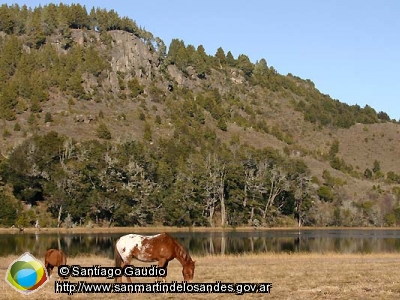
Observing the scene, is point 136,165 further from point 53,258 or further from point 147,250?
point 147,250

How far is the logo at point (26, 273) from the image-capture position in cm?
1854

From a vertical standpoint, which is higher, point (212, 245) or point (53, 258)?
point (53, 258)

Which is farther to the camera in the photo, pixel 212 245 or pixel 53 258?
pixel 212 245

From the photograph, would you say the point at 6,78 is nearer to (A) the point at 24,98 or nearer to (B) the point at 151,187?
(A) the point at 24,98

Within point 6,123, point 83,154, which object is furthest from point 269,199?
point 6,123

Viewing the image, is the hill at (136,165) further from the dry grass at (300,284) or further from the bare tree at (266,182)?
the dry grass at (300,284)

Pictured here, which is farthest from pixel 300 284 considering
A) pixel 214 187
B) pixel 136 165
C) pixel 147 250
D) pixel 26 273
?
pixel 214 187
